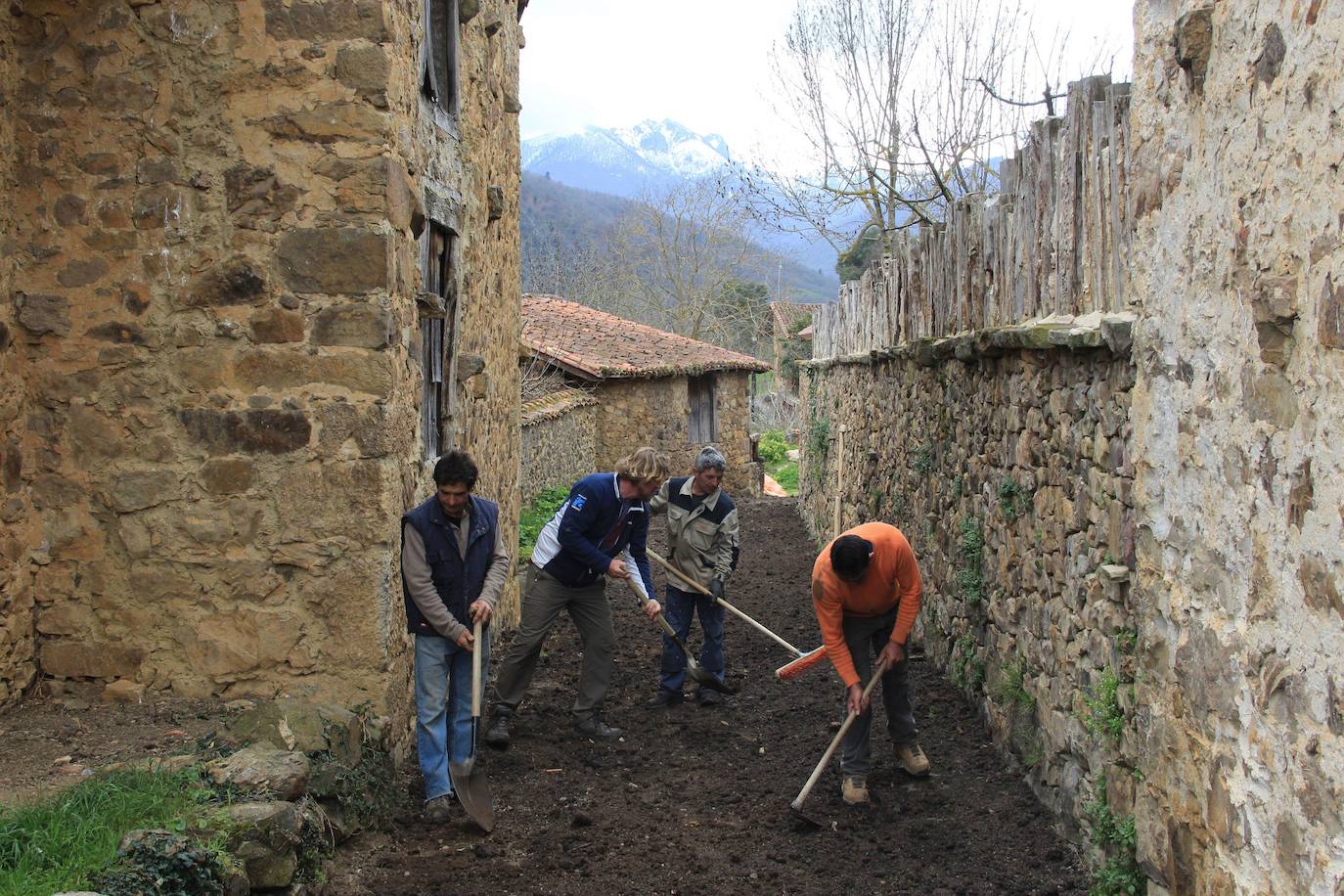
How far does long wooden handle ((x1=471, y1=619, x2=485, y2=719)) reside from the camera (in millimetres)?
5277

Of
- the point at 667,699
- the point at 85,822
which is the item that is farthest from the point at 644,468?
the point at 85,822

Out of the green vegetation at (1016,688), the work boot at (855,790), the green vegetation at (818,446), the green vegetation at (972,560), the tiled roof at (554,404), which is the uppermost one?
the tiled roof at (554,404)

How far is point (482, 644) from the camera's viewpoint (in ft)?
18.8

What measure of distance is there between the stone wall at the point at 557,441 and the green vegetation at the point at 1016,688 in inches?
374

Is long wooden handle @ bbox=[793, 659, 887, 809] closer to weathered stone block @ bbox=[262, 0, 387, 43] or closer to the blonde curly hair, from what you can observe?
the blonde curly hair

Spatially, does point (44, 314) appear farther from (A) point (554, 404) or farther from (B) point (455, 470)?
(A) point (554, 404)

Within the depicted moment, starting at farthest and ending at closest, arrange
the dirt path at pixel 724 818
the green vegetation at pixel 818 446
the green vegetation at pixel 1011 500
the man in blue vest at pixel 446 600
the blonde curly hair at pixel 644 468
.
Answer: the green vegetation at pixel 818 446
the blonde curly hair at pixel 644 468
the green vegetation at pixel 1011 500
the man in blue vest at pixel 446 600
the dirt path at pixel 724 818

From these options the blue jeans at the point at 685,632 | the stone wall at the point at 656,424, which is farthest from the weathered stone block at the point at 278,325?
the stone wall at the point at 656,424

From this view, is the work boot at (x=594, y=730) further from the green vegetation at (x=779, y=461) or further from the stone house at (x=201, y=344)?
the green vegetation at (x=779, y=461)

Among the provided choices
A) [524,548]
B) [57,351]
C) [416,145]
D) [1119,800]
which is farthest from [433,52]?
[524,548]

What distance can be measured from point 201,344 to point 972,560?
4.73 metres

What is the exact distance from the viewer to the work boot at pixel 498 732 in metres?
6.57

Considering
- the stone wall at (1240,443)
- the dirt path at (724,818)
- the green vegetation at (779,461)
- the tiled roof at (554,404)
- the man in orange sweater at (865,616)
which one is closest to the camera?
the stone wall at (1240,443)

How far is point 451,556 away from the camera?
17.8ft
